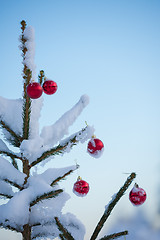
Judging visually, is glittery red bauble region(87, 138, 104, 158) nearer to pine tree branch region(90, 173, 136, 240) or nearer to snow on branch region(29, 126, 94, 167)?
snow on branch region(29, 126, 94, 167)

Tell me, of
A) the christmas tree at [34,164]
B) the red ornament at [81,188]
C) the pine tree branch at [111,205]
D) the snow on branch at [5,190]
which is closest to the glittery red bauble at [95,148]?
the christmas tree at [34,164]

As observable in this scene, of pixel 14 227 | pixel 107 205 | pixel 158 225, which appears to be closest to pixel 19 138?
pixel 14 227

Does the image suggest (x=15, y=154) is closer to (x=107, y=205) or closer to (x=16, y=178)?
(x=16, y=178)

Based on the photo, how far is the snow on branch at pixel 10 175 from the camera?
223 cm

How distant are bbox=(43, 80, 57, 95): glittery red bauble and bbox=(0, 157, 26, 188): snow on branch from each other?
3.45 ft

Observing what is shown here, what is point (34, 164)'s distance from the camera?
2639 millimetres

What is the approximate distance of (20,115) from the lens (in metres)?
2.81

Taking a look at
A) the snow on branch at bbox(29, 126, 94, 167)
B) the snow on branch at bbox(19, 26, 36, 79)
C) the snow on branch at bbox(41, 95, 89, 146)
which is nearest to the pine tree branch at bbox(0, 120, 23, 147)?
the snow on branch at bbox(41, 95, 89, 146)

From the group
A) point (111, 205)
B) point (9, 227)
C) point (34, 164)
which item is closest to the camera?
point (111, 205)

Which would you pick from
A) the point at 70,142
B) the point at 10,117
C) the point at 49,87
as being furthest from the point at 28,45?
the point at 70,142

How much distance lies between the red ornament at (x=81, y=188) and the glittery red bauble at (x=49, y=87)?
4.04ft

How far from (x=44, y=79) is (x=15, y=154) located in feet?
3.58

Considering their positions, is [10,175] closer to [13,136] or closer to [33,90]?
[13,136]

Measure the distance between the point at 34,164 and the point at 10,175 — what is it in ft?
1.35
